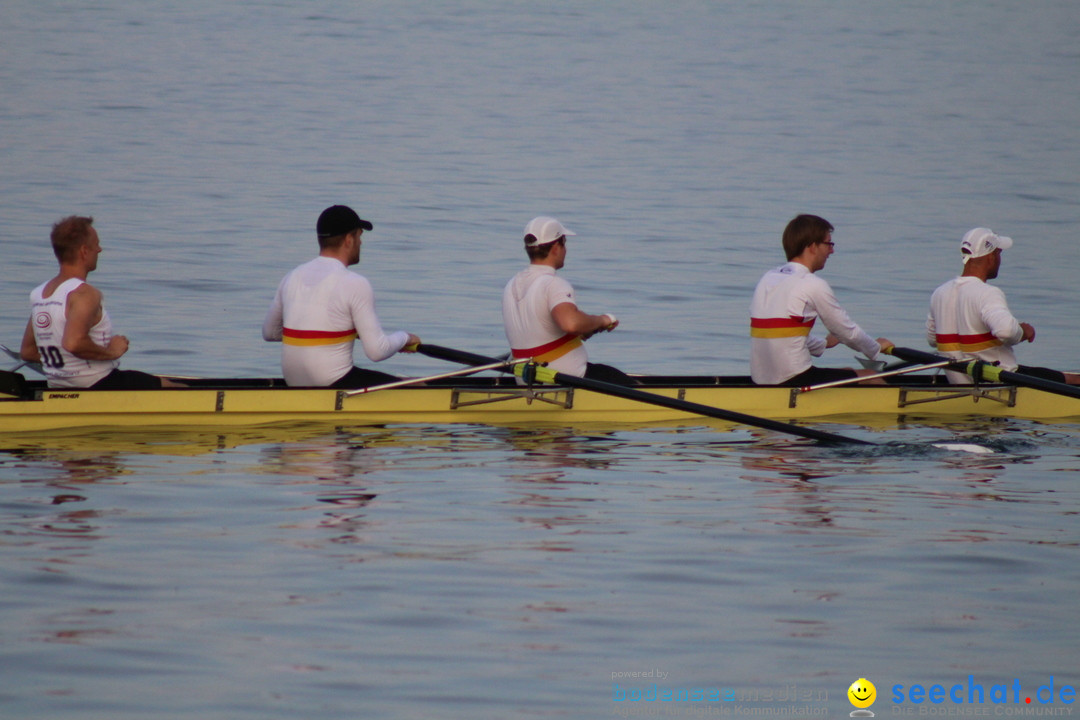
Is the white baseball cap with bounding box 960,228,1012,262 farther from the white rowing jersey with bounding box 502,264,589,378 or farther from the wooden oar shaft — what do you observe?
the white rowing jersey with bounding box 502,264,589,378

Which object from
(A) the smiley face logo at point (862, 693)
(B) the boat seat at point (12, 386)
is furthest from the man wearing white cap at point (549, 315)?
(A) the smiley face logo at point (862, 693)

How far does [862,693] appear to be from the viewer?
630 centimetres

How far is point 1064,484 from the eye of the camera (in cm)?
979

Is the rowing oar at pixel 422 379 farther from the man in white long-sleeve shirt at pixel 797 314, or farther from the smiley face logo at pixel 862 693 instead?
the smiley face logo at pixel 862 693

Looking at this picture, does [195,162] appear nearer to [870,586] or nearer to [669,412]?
[669,412]

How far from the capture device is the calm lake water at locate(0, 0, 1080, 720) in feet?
21.4

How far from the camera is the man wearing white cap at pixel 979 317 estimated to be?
1141 cm

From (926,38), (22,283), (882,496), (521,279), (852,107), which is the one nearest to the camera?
(882,496)

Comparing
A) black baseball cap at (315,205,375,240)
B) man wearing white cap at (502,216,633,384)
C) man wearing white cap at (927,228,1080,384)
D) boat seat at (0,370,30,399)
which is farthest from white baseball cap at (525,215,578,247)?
boat seat at (0,370,30,399)

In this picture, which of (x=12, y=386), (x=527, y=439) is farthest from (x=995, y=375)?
(x=12, y=386)

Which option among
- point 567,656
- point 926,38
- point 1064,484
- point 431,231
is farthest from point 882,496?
point 926,38

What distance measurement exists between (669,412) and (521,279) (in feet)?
4.80

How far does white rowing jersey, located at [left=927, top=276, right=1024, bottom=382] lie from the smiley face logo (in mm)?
5408

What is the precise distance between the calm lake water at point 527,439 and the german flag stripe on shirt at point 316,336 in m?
0.56
